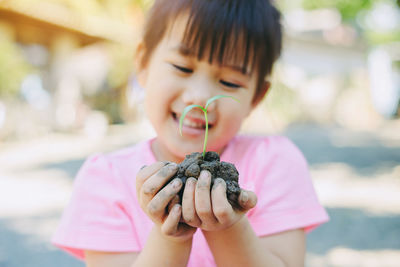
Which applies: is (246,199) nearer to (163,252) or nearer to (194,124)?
(163,252)

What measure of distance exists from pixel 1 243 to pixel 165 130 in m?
3.25

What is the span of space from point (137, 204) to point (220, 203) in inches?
28.4

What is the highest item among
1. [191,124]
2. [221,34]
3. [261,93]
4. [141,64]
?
[221,34]

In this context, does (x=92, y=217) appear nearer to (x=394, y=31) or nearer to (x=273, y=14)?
(x=273, y=14)

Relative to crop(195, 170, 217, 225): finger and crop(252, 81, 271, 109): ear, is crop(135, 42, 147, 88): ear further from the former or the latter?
crop(195, 170, 217, 225): finger

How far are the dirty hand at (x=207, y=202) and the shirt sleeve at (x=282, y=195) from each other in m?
0.57

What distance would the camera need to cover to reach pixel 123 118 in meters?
16.3

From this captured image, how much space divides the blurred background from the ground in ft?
0.07

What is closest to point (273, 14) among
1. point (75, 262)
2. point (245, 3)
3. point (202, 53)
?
point (245, 3)

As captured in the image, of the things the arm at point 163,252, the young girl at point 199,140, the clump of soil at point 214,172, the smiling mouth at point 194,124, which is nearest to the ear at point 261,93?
the young girl at point 199,140

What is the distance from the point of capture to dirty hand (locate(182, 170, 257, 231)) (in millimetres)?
1100

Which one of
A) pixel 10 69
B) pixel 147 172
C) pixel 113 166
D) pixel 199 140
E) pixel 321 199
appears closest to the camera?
pixel 147 172

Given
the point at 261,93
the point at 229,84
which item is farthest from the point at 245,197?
the point at 261,93

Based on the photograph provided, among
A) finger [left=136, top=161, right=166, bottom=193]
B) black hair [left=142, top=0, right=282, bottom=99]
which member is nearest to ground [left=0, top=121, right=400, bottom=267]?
black hair [left=142, top=0, right=282, bottom=99]
